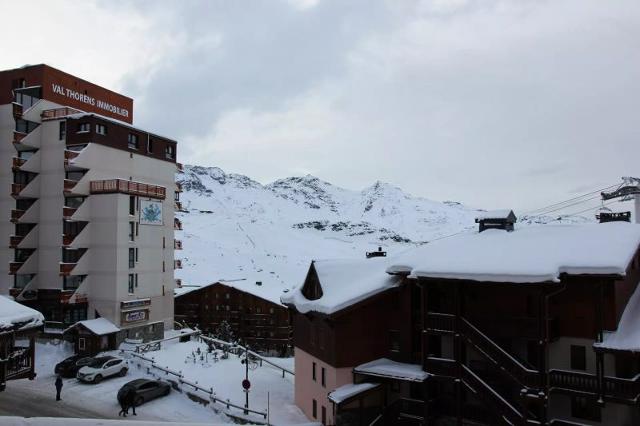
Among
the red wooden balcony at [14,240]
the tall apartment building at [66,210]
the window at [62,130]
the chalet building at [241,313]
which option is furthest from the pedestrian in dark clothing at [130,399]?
the chalet building at [241,313]

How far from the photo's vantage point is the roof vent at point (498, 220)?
28078 mm

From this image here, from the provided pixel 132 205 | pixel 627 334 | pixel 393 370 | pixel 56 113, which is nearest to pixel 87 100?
pixel 56 113

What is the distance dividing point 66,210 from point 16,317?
32590 millimetres

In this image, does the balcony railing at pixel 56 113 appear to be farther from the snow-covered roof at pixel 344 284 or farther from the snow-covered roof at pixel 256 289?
the snow-covered roof at pixel 256 289

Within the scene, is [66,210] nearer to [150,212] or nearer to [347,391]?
[150,212]

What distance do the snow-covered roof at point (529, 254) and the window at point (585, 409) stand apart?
566 centimetres

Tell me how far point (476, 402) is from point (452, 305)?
509cm

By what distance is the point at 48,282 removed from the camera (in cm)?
4791

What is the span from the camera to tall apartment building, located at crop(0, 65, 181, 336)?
1848 inches

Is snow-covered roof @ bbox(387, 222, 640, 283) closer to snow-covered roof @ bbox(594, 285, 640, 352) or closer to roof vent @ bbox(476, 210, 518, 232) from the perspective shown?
roof vent @ bbox(476, 210, 518, 232)

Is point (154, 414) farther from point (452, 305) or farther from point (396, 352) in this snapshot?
point (452, 305)

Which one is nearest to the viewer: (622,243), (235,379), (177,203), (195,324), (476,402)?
(622,243)

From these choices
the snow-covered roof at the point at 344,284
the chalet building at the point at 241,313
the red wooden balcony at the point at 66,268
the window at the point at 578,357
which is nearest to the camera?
the window at the point at 578,357

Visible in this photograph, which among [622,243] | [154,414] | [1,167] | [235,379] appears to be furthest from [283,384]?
[1,167]
